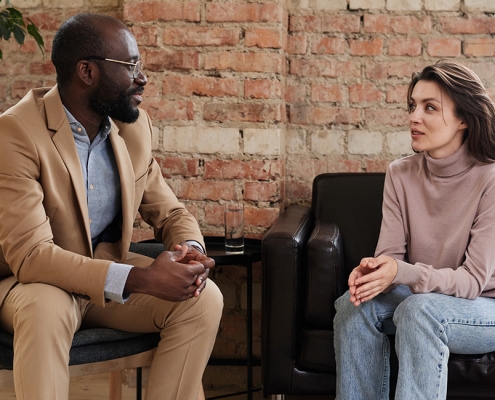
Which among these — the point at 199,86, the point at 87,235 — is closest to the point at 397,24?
the point at 199,86

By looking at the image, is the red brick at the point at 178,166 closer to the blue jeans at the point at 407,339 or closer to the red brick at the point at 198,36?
the red brick at the point at 198,36

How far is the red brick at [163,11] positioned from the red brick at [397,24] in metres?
0.73

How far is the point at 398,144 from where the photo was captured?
9.55 ft

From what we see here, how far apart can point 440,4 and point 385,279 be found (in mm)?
1410

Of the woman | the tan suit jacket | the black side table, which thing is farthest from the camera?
the black side table

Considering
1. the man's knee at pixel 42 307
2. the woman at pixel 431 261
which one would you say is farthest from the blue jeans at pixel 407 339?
the man's knee at pixel 42 307

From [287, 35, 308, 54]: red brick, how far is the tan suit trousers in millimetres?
1293

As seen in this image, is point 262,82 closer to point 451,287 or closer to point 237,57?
point 237,57

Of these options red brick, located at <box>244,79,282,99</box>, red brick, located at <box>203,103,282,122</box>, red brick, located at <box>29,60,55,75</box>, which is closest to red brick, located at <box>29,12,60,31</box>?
red brick, located at <box>29,60,55,75</box>

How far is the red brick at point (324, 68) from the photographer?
113 inches

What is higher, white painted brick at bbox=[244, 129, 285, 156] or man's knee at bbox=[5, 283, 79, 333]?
white painted brick at bbox=[244, 129, 285, 156]

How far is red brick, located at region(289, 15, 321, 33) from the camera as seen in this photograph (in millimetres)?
2871

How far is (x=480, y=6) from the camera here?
2807 mm

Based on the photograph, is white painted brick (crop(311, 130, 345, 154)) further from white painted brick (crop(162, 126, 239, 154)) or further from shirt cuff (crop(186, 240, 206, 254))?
shirt cuff (crop(186, 240, 206, 254))
